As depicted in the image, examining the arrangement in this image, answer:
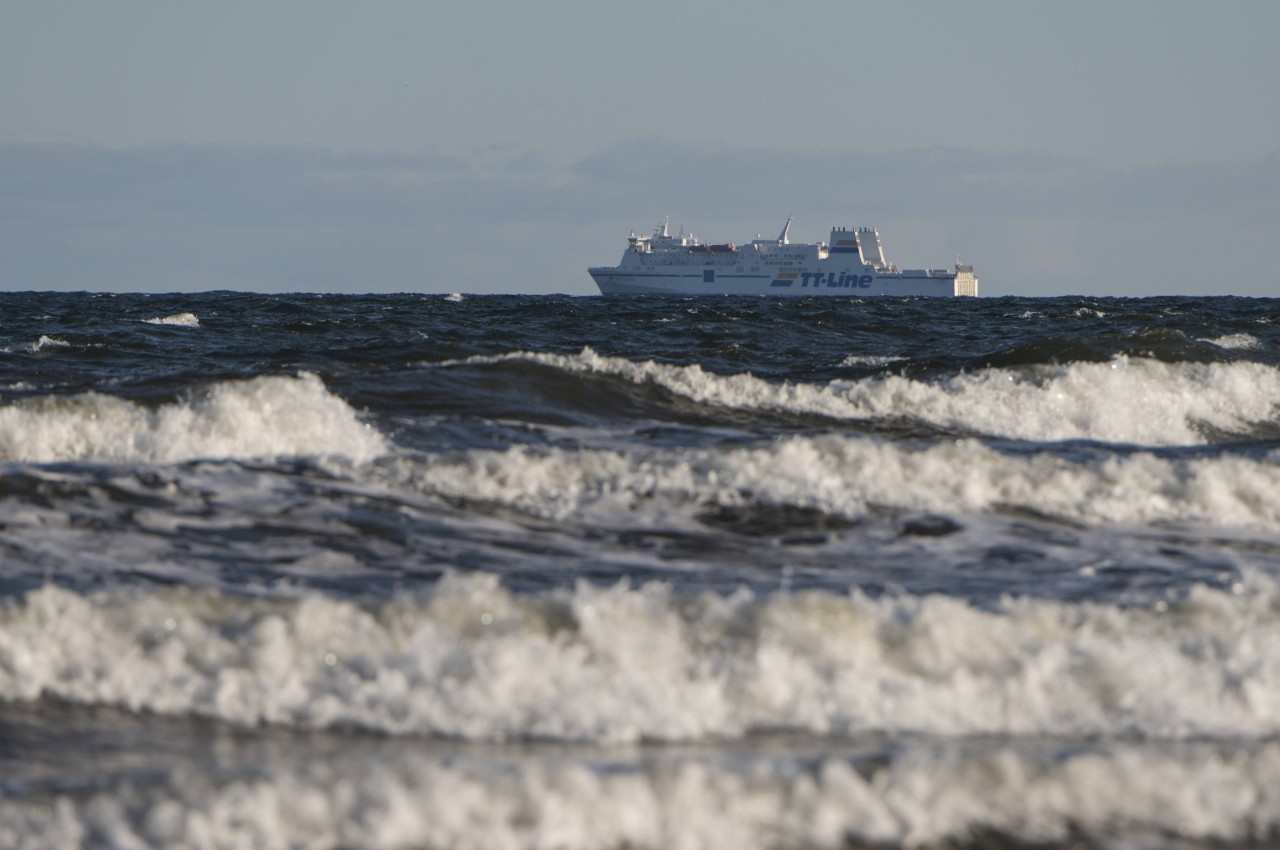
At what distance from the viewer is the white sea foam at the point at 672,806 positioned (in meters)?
3.34

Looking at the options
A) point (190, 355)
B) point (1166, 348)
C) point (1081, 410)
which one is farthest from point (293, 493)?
point (1166, 348)

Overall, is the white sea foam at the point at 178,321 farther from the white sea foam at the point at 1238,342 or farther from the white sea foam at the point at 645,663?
the white sea foam at the point at 645,663

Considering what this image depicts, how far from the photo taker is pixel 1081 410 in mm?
13875

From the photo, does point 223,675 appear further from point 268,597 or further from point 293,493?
point 293,493

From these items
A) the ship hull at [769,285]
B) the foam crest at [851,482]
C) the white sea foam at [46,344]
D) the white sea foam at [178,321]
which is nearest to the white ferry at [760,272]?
the ship hull at [769,285]

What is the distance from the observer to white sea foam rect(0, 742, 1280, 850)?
3.34m

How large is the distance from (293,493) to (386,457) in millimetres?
1180

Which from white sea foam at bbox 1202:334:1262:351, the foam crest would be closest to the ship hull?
white sea foam at bbox 1202:334:1262:351

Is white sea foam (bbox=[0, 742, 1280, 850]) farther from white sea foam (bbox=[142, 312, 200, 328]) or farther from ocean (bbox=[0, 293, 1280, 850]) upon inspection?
white sea foam (bbox=[142, 312, 200, 328])

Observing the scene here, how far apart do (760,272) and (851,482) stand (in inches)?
4397

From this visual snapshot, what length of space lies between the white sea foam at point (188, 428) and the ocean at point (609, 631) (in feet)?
0.13

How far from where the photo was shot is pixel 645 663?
458 cm

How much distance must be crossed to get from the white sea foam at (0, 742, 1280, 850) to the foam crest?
3796mm

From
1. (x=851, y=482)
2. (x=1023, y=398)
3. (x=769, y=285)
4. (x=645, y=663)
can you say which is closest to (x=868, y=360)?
(x=1023, y=398)
